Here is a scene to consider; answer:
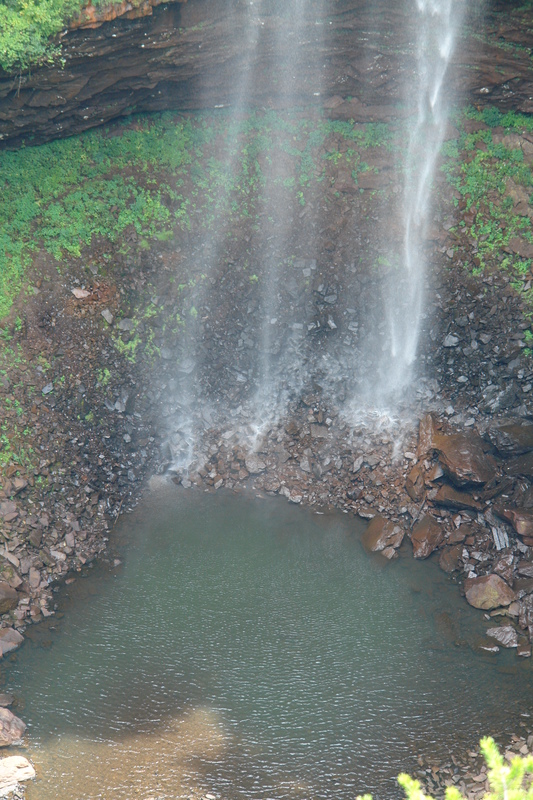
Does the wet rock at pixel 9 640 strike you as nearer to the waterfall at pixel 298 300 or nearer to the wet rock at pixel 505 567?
the waterfall at pixel 298 300

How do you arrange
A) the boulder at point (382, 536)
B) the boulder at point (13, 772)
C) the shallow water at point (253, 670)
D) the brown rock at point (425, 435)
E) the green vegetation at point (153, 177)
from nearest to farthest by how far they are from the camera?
the boulder at point (13, 772) → the shallow water at point (253, 670) → the boulder at point (382, 536) → the brown rock at point (425, 435) → the green vegetation at point (153, 177)

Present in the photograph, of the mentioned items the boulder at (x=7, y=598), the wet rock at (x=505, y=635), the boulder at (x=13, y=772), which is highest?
the boulder at (x=7, y=598)

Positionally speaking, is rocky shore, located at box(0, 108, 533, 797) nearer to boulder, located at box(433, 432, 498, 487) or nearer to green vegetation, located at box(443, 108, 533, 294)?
boulder, located at box(433, 432, 498, 487)

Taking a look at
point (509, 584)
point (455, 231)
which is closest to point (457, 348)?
point (455, 231)

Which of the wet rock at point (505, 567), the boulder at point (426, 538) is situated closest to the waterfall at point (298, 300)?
the boulder at point (426, 538)

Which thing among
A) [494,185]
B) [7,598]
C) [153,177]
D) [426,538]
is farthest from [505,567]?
[153,177]

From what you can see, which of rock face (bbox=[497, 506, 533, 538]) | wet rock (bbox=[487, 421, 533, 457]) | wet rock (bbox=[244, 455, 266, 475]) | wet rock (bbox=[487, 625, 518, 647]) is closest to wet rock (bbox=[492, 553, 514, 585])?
rock face (bbox=[497, 506, 533, 538])
